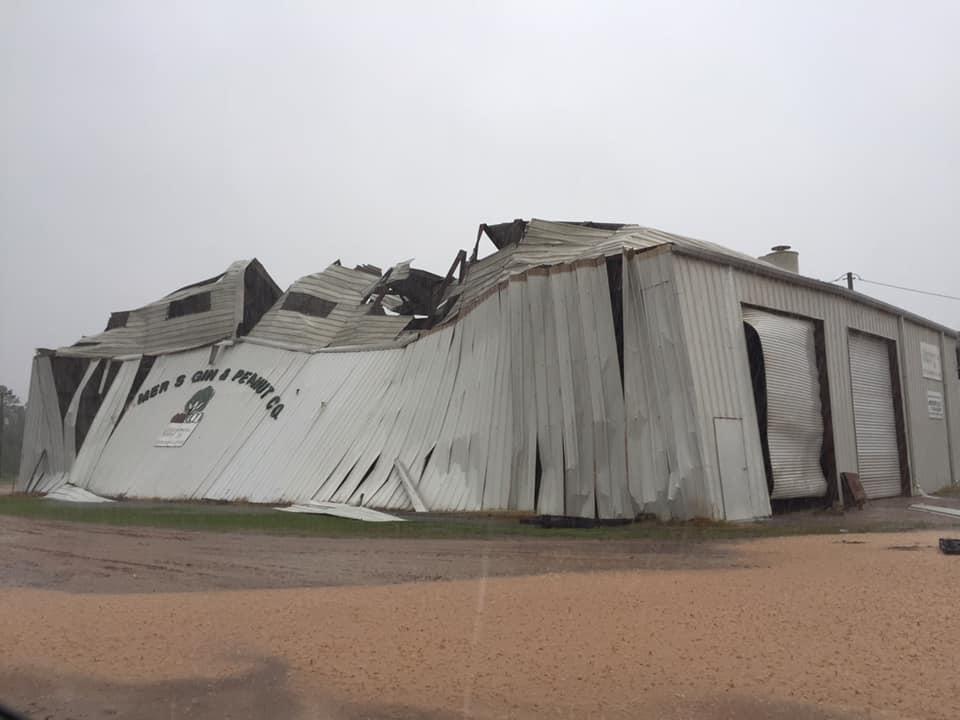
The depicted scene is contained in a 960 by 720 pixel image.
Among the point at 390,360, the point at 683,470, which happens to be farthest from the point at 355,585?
the point at 390,360

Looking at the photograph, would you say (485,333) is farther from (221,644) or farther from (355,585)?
(221,644)

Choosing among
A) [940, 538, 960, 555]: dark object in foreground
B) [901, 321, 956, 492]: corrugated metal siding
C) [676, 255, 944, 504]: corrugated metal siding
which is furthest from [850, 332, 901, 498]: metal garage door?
[940, 538, 960, 555]: dark object in foreground

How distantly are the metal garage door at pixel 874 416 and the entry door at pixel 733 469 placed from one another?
551 cm

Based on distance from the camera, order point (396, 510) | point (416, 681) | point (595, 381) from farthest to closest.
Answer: point (396, 510)
point (595, 381)
point (416, 681)

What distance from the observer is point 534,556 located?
30.7ft

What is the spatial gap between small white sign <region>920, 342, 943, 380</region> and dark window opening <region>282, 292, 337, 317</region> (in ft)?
56.8

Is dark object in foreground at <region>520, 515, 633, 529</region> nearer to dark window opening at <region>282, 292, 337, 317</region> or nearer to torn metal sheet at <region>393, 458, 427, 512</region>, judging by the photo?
torn metal sheet at <region>393, 458, 427, 512</region>

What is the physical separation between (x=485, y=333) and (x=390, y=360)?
4.29m

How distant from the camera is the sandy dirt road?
4098mm

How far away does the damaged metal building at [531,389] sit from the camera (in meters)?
13.4

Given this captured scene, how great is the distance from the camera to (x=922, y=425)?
66.9 feet

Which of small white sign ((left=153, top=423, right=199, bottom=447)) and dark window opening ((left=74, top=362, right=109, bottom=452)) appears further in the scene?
dark window opening ((left=74, top=362, right=109, bottom=452))

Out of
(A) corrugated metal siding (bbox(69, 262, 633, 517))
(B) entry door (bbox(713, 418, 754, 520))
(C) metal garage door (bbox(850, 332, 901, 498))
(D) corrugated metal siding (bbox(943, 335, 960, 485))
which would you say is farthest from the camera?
(D) corrugated metal siding (bbox(943, 335, 960, 485))

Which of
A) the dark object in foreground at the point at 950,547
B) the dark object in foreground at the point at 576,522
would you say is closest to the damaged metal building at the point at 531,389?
the dark object in foreground at the point at 576,522
